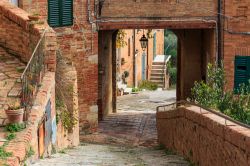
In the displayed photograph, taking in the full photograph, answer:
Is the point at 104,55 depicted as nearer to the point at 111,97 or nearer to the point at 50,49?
the point at 111,97

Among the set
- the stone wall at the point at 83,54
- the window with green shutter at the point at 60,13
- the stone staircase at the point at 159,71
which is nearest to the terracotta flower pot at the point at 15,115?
the stone wall at the point at 83,54

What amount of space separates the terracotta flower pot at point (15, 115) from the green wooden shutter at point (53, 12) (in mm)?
8870

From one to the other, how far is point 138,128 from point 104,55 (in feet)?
10.3

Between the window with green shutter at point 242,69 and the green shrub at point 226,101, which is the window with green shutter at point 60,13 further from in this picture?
the green shrub at point 226,101

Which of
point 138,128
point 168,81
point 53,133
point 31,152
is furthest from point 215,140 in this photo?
point 168,81

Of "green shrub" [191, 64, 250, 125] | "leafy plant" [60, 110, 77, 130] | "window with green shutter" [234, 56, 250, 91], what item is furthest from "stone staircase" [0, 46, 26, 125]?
"window with green shutter" [234, 56, 250, 91]

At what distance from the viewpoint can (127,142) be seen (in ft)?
59.2

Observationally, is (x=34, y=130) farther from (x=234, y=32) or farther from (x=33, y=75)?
(x=234, y=32)

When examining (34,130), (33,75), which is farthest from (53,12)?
(34,130)

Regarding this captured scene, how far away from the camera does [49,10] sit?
17.4 metres

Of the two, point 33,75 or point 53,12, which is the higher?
point 53,12

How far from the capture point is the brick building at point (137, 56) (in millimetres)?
32094

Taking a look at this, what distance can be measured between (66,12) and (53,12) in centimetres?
43

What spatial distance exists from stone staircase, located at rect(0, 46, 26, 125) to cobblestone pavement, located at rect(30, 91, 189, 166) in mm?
1247
